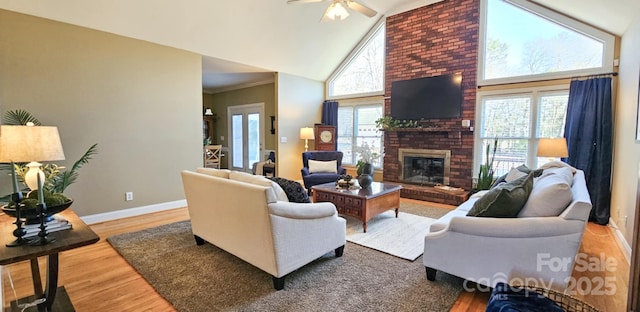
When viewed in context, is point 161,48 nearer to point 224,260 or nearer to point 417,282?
point 224,260

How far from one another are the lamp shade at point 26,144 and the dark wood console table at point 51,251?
0.44m

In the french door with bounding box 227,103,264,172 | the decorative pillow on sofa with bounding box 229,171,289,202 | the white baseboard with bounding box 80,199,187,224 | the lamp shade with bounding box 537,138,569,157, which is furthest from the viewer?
the french door with bounding box 227,103,264,172

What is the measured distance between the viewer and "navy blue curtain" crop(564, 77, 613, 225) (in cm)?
388

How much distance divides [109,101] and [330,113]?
4413mm

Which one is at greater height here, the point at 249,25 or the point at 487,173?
the point at 249,25

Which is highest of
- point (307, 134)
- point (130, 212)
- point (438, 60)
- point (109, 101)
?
point (438, 60)

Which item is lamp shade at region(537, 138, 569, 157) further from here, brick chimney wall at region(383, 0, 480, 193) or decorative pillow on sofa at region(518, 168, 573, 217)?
decorative pillow on sofa at region(518, 168, 573, 217)

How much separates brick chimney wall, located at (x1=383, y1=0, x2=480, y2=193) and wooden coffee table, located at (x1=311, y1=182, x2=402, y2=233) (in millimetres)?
2049

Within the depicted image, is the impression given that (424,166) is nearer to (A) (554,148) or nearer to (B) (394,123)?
(B) (394,123)

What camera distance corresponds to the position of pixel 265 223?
6.81ft

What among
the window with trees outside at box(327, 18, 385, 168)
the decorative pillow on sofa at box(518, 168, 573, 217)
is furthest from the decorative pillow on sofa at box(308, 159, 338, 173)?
the decorative pillow on sofa at box(518, 168, 573, 217)

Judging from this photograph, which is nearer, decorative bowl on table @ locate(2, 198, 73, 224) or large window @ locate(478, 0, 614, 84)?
decorative bowl on table @ locate(2, 198, 73, 224)

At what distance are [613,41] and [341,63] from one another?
15.0ft

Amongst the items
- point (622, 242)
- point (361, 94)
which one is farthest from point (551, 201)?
point (361, 94)
